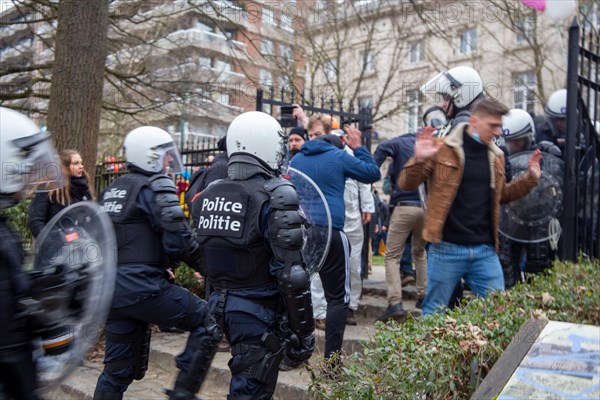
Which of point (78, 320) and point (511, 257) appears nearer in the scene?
point (78, 320)

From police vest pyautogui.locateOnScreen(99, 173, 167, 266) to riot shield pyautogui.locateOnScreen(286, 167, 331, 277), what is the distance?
1104 millimetres

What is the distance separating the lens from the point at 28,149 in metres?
2.54

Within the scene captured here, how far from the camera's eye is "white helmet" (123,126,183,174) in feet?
15.1

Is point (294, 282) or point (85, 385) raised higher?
point (294, 282)

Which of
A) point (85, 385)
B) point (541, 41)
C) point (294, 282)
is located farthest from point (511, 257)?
point (541, 41)

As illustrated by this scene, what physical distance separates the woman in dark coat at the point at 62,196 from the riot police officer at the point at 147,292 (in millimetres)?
1513

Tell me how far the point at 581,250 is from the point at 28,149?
499cm

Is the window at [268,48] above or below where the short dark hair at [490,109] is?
above

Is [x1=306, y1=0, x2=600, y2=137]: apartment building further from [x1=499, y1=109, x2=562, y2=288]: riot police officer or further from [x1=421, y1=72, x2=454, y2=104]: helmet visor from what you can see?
[x1=421, y1=72, x2=454, y2=104]: helmet visor

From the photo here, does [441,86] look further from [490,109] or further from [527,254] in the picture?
[527,254]

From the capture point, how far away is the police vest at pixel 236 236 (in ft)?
11.8

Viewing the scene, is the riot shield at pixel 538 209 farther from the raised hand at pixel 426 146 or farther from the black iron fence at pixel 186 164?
the black iron fence at pixel 186 164

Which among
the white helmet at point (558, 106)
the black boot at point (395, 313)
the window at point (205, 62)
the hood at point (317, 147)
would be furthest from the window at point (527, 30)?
the hood at point (317, 147)

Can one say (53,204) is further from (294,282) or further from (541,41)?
(541,41)
